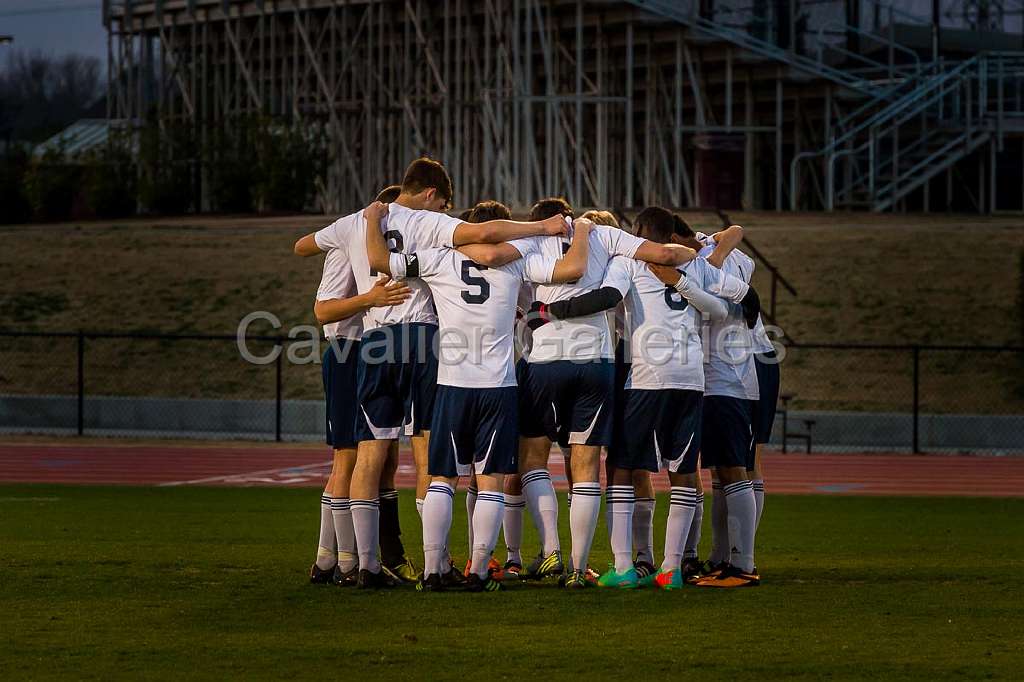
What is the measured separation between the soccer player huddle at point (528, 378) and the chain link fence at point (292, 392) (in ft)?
43.2

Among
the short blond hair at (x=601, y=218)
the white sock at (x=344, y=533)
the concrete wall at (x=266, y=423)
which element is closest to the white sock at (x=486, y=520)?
the white sock at (x=344, y=533)

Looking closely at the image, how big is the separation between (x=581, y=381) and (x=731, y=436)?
3.20 feet

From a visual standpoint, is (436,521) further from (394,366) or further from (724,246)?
(724,246)

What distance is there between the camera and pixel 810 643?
830 centimetres

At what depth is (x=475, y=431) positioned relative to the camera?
31.4 ft

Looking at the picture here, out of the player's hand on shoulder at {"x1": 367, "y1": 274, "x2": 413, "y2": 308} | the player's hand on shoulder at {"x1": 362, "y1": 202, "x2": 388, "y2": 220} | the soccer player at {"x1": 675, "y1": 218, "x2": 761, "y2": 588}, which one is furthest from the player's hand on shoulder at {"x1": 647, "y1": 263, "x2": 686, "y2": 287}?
the player's hand on shoulder at {"x1": 362, "y1": 202, "x2": 388, "y2": 220}

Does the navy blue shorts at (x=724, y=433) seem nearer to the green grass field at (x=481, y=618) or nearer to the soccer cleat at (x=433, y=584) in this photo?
the green grass field at (x=481, y=618)

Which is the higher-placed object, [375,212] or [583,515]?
[375,212]

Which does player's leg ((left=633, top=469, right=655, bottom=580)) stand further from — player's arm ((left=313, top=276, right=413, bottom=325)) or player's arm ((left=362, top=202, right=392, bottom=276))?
player's arm ((left=362, top=202, right=392, bottom=276))

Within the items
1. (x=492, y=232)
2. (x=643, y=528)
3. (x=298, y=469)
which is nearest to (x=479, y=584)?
(x=643, y=528)

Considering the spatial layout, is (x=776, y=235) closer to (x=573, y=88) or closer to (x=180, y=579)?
(x=573, y=88)

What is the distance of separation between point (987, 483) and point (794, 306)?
37.4ft

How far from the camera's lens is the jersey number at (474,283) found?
377 inches

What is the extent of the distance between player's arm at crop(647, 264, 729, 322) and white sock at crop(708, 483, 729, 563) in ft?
3.45
